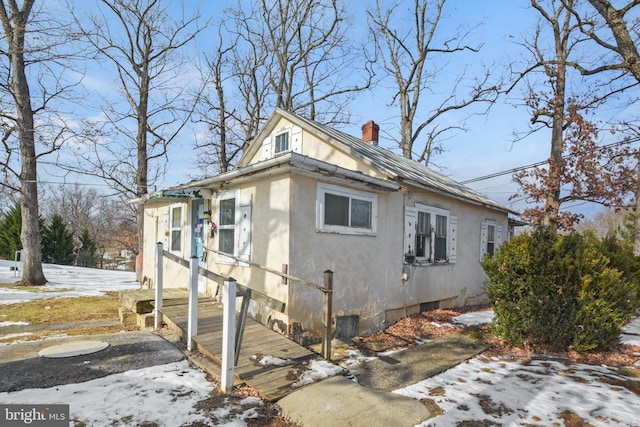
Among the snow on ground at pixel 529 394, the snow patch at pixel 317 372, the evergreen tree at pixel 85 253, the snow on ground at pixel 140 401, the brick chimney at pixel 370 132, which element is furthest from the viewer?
the evergreen tree at pixel 85 253

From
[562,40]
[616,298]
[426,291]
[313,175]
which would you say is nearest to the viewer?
[616,298]

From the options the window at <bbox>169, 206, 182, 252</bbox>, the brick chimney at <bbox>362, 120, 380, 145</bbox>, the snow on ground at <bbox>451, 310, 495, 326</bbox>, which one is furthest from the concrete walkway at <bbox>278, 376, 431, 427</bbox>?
the brick chimney at <bbox>362, 120, 380, 145</bbox>

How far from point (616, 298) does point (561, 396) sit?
2666mm

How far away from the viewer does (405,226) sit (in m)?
7.86

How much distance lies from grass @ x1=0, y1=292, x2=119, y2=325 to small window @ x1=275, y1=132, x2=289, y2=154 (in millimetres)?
→ 6519

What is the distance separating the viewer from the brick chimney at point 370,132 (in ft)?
41.5

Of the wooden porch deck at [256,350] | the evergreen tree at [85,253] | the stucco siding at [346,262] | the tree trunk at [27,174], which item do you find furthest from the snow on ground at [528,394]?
the evergreen tree at [85,253]

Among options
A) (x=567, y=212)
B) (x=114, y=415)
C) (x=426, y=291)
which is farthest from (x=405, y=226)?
(x=567, y=212)

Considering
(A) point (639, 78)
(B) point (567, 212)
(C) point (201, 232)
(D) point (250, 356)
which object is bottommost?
(D) point (250, 356)

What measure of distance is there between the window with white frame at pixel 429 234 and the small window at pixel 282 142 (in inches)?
185

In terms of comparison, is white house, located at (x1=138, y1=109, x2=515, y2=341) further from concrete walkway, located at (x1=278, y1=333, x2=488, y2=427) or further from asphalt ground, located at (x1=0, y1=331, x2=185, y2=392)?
asphalt ground, located at (x1=0, y1=331, x2=185, y2=392)

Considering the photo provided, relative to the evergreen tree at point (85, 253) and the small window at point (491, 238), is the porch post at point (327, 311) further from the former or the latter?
the evergreen tree at point (85, 253)

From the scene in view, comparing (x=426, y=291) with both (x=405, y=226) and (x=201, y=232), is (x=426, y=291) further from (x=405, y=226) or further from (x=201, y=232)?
(x=201, y=232)

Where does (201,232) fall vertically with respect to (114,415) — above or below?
above
